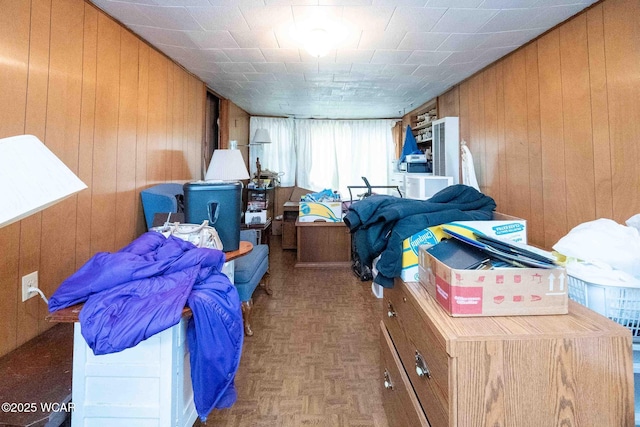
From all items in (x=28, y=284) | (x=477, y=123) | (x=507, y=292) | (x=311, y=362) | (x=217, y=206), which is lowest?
(x=311, y=362)

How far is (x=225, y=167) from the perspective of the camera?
10.8ft

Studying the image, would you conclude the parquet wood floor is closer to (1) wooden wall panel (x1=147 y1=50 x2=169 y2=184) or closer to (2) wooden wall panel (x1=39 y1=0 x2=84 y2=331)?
(2) wooden wall panel (x1=39 y1=0 x2=84 y2=331)

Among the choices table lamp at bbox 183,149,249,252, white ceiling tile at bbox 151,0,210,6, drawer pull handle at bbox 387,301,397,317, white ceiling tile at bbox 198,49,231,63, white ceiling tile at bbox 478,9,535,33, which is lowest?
drawer pull handle at bbox 387,301,397,317

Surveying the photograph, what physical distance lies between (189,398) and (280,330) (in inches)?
44.3

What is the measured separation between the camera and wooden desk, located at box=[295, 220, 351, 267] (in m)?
4.09

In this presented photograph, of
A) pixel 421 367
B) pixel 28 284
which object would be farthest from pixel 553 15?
pixel 28 284

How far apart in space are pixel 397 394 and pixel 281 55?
278 centimetres

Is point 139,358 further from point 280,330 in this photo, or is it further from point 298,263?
point 298,263

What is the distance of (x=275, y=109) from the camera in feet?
17.3

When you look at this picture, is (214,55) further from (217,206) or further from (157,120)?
(217,206)

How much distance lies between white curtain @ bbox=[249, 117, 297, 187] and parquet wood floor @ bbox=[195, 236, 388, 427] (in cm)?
329

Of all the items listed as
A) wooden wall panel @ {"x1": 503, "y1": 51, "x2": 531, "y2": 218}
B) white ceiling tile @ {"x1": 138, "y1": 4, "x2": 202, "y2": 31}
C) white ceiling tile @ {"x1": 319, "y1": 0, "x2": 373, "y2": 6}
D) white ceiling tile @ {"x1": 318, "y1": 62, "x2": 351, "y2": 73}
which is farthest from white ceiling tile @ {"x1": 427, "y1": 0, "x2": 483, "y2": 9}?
white ceiling tile @ {"x1": 138, "y1": 4, "x2": 202, "y2": 31}

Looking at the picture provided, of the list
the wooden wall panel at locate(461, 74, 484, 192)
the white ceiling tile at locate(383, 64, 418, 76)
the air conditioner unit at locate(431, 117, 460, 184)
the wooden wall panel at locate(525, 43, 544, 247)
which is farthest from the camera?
the air conditioner unit at locate(431, 117, 460, 184)

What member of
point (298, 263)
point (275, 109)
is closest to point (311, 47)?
point (298, 263)
